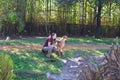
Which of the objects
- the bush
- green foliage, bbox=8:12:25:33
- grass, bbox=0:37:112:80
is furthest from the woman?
the bush

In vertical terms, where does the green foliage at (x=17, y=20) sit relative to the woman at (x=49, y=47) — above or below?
above

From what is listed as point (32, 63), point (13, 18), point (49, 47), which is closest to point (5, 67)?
point (32, 63)

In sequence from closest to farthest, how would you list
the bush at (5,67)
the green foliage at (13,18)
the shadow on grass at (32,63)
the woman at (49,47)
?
the bush at (5,67)
the shadow on grass at (32,63)
the woman at (49,47)
the green foliage at (13,18)

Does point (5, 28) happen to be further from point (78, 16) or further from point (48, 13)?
point (78, 16)

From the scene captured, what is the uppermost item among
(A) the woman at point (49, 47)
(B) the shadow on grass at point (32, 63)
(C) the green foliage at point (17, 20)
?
(C) the green foliage at point (17, 20)

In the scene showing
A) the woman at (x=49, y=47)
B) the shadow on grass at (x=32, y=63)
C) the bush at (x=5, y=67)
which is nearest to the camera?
the bush at (x=5, y=67)

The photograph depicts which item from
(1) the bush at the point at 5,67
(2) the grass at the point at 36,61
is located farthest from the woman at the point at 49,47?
(1) the bush at the point at 5,67

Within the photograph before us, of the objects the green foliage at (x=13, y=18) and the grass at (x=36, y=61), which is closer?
the grass at (x=36, y=61)

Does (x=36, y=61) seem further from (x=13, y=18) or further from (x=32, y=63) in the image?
(x=13, y=18)

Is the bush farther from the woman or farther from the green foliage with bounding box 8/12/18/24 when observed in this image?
the green foliage with bounding box 8/12/18/24

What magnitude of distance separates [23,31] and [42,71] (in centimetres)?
899

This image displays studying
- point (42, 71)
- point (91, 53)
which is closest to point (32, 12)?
point (91, 53)

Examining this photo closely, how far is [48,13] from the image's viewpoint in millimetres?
21125

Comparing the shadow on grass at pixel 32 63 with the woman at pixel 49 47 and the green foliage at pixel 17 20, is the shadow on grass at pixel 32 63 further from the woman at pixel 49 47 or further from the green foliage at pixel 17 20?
the green foliage at pixel 17 20
